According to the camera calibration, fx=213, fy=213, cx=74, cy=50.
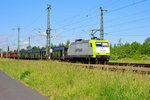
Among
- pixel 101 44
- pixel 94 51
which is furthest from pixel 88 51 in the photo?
pixel 101 44

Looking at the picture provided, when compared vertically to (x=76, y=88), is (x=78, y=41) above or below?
above

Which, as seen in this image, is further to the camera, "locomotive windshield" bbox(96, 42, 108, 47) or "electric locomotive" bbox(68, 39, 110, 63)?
"locomotive windshield" bbox(96, 42, 108, 47)

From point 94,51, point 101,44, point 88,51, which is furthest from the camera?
point 88,51

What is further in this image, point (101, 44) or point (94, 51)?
point (101, 44)

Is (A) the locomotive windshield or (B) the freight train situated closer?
(B) the freight train

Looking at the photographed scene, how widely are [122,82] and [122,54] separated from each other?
149ft

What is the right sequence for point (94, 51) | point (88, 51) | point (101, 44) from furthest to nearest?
1. point (88, 51)
2. point (101, 44)
3. point (94, 51)

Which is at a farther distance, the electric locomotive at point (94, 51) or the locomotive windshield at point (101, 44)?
the locomotive windshield at point (101, 44)

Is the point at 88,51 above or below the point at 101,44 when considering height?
below

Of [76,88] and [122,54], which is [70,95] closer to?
[76,88]

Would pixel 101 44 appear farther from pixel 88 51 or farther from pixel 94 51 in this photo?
pixel 88 51

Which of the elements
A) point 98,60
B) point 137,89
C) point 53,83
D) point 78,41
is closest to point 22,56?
point 78,41

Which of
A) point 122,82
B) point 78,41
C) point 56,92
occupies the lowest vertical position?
point 56,92

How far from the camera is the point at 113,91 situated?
6551mm
